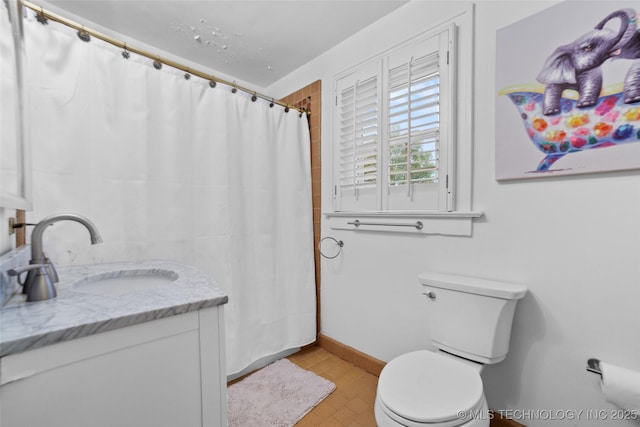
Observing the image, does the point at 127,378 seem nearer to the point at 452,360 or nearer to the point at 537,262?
the point at 452,360

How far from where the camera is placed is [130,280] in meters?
1.17

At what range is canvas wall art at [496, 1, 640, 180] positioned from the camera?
39.7 inches

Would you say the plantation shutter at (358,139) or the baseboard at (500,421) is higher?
the plantation shutter at (358,139)

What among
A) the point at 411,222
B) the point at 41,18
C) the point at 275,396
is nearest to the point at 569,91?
the point at 411,222

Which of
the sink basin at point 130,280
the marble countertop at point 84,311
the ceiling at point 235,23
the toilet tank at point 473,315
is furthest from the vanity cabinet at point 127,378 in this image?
the ceiling at point 235,23

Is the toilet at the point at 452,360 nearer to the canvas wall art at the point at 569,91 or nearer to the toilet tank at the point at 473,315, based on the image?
the toilet tank at the point at 473,315

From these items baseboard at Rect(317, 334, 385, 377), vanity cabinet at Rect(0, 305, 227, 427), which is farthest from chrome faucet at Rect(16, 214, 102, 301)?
baseboard at Rect(317, 334, 385, 377)

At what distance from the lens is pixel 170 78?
155 centimetres

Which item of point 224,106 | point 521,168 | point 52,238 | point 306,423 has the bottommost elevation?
point 306,423

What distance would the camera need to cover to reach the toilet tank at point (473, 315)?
46.7 inches

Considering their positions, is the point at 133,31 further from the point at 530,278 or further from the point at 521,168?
the point at 530,278

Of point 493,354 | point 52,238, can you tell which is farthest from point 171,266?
point 493,354

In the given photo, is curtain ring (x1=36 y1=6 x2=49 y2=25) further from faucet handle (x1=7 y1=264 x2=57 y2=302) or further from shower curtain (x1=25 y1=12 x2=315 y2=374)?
faucet handle (x1=7 y1=264 x2=57 y2=302)

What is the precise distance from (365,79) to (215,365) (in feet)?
5.93
